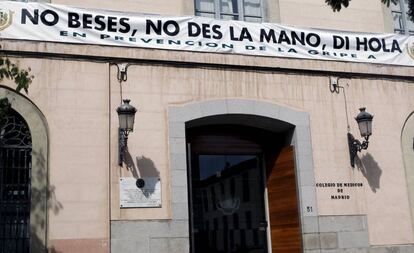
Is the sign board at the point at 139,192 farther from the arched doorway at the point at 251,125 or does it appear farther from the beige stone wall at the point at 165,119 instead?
the arched doorway at the point at 251,125

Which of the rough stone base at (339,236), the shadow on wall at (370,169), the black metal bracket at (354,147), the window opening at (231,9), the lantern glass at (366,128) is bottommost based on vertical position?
the rough stone base at (339,236)

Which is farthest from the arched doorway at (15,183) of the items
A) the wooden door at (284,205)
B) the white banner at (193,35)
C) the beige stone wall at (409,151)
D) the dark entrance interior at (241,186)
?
the beige stone wall at (409,151)

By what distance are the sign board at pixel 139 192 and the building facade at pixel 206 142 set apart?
2 cm

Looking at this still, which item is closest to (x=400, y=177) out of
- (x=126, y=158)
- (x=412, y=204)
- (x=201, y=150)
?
(x=412, y=204)

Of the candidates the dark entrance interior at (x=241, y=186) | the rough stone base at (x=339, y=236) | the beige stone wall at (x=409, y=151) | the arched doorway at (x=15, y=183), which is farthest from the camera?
the beige stone wall at (x=409, y=151)

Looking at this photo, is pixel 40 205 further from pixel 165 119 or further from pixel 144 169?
pixel 165 119

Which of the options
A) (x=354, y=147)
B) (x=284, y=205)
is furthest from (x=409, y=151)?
(x=284, y=205)

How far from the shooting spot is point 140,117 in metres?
9.47

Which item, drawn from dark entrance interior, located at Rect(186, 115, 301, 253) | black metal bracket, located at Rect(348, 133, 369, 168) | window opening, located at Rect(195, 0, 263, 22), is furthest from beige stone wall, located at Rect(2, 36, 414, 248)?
window opening, located at Rect(195, 0, 263, 22)

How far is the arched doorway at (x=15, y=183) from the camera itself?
8.65 metres

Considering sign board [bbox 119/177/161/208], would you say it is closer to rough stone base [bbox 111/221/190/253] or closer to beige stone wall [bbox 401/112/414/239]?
rough stone base [bbox 111/221/190/253]

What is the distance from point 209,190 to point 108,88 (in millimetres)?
2925

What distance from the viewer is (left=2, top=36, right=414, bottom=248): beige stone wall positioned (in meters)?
8.91

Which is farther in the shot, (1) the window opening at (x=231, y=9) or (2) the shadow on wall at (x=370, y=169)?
(1) the window opening at (x=231, y=9)
